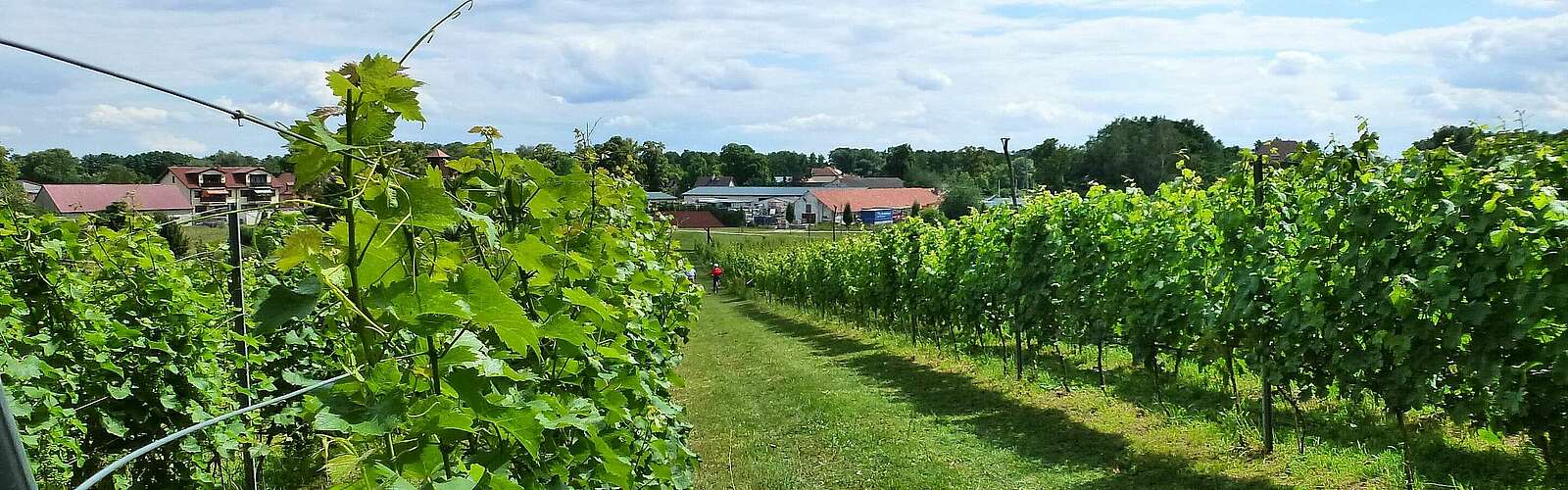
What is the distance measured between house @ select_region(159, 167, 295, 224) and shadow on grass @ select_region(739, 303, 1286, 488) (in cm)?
539

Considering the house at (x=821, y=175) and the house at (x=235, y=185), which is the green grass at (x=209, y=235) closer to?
the house at (x=235, y=185)

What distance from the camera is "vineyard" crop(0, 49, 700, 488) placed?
1489 mm

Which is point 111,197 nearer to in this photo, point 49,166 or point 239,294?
point 239,294

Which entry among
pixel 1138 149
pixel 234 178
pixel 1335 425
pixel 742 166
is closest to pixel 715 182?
pixel 742 166

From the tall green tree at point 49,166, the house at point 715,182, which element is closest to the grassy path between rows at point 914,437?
the tall green tree at point 49,166

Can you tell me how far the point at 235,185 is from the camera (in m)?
2.05

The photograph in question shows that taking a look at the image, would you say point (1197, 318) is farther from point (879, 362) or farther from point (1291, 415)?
point (879, 362)

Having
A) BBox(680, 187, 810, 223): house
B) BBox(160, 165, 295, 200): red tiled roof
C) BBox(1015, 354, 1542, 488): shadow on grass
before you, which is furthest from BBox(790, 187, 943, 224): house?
BBox(160, 165, 295, 200): red tiled roof

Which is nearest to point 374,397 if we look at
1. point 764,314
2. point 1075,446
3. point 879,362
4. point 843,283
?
point 1075,446

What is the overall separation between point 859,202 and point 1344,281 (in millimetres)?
79204

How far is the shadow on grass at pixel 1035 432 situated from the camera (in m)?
6.31

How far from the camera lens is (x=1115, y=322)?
25.8ft

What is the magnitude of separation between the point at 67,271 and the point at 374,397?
11.5 feet

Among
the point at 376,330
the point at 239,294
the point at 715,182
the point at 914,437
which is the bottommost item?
the point at 914,437
